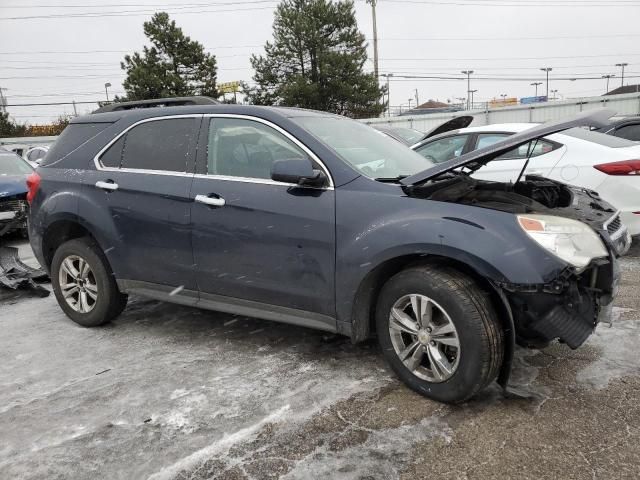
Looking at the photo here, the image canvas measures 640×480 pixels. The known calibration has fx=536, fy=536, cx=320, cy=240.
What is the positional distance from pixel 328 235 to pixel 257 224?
1.67ft

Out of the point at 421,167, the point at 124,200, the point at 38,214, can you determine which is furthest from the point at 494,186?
the point at 38,214

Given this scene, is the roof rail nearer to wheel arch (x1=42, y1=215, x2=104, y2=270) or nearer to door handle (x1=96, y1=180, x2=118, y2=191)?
door handle (x1=96, y1=180, x2=118, y2=191)

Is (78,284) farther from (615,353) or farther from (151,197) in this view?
(615,353)

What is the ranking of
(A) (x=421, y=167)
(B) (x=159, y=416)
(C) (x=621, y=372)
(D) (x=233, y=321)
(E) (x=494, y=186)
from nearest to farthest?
(B) (x=159, y=416)
(C) (x=621, y=372)
(E) (x=494, y=186)
(A) (x=421, y=167)
(D) (x=233, y=321)

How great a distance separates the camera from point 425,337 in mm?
2943

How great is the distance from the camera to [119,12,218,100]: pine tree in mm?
40125

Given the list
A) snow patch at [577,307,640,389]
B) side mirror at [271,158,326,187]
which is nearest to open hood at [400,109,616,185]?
side mirror at [271,158,326,187]

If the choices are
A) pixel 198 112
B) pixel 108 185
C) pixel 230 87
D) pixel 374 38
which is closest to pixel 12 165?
pixel 108 185

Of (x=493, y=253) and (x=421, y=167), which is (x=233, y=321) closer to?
(x=421, y=167)

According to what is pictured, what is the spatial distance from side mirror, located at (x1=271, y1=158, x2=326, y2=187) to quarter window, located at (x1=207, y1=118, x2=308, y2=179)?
0.23 m

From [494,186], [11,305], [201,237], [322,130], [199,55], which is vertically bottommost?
[11,305]

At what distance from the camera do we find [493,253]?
270cm

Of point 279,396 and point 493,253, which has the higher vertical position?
point 493,253

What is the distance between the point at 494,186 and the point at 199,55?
4218 centimetres
